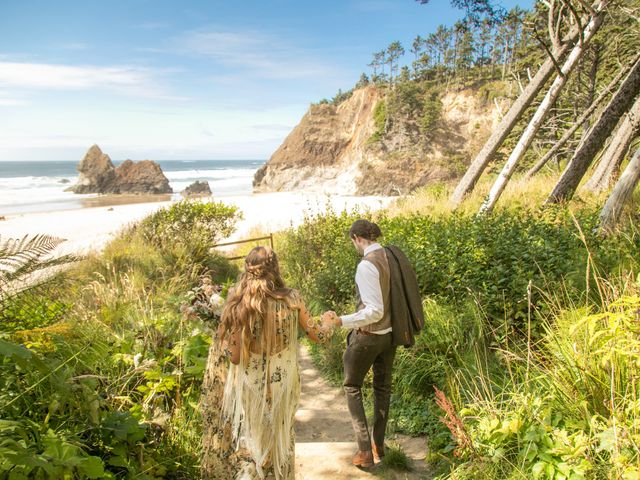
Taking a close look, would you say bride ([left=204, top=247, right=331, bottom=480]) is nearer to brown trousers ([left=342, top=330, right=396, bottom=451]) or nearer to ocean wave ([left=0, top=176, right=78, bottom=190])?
brown trousers ([left=342, top=330, right=396, bottom=451])

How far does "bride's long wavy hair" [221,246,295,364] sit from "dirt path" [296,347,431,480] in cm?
155

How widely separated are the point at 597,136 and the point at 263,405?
9.36m

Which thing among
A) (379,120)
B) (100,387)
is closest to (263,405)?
(100,387)

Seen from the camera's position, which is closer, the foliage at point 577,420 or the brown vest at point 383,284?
the foliage at point 577,420

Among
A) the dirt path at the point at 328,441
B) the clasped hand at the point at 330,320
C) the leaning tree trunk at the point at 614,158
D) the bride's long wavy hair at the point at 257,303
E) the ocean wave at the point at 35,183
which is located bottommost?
the dirt path at the point at 328,441

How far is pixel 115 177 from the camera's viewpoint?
52.7 metres

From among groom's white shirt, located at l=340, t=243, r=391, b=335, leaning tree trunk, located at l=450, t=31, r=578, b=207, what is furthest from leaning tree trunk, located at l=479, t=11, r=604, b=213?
groom's white shirt, located at l=340, t=243, r=391, b=335

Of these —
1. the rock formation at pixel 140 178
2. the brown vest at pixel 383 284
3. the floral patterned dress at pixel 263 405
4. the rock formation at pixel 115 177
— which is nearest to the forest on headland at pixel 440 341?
the floral patterned dress at pixel 263 405

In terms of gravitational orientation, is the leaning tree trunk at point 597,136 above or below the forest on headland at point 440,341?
above

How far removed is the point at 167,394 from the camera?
155 inches

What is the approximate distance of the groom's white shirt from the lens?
3434 mm

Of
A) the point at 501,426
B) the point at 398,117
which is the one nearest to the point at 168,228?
the point at 501,426

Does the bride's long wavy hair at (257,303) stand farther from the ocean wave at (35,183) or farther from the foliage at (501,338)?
the ocean wave at (35,183)

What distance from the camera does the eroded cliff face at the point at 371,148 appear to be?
46.8 metres
